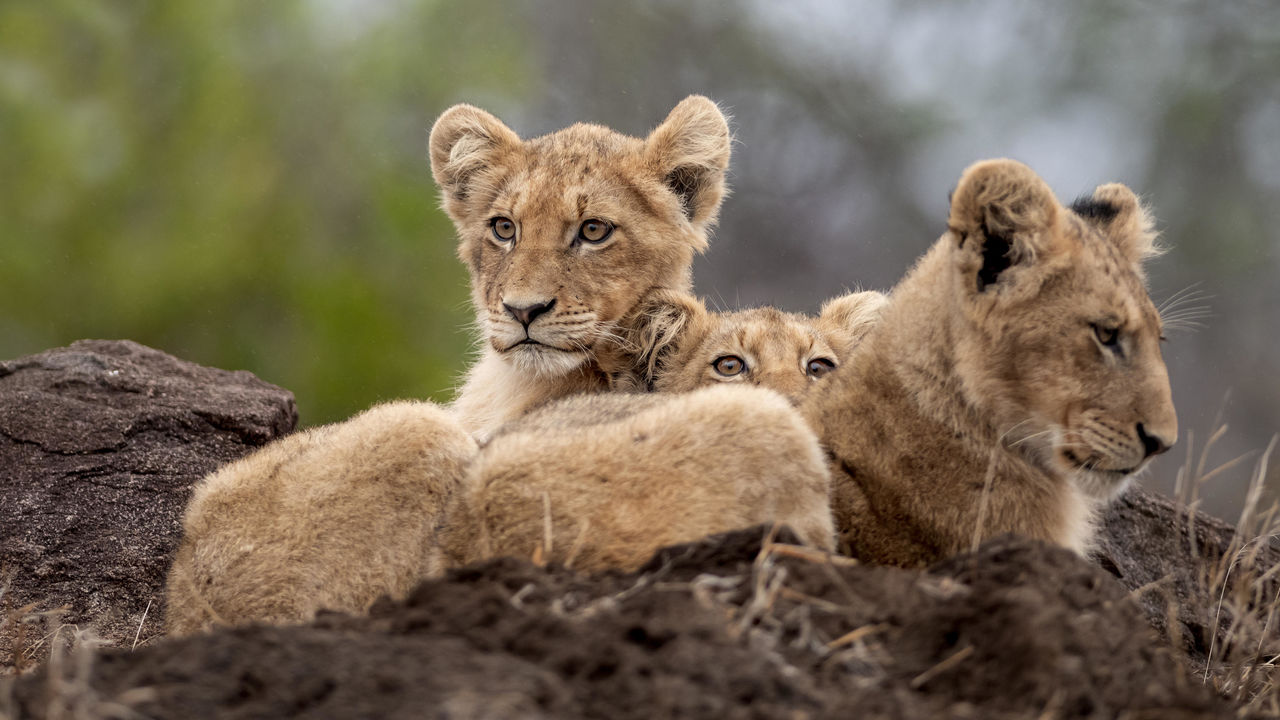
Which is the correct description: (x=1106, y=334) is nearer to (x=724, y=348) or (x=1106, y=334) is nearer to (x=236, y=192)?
(x=724, y=348)

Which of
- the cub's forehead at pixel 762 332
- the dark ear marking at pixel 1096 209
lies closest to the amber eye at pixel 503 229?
the cub's forehead at pixel 762 332

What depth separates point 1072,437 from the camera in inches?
179

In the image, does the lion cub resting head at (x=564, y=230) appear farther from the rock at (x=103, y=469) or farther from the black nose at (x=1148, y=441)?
the black nose at (x=1148, y=441)

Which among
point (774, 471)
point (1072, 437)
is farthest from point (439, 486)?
point (1072, 437)

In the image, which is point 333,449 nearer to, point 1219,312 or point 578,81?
point 578,81

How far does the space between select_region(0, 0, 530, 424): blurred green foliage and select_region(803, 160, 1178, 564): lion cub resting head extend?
21.8 feet

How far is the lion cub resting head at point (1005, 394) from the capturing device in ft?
14.9

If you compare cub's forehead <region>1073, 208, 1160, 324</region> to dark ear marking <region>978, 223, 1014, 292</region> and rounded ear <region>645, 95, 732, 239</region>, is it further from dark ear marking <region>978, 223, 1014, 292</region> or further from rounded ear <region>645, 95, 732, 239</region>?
rounded ear <region>645, 95, 732, 239</region>

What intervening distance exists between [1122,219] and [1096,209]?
12cm

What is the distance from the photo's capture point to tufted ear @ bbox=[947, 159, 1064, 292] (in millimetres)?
4547

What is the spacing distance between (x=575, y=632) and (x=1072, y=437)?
2.30 m

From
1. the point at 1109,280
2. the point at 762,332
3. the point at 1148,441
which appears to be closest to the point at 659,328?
the point at 762,332

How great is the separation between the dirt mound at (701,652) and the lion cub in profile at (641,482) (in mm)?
445

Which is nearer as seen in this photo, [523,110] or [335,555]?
[335,555]
